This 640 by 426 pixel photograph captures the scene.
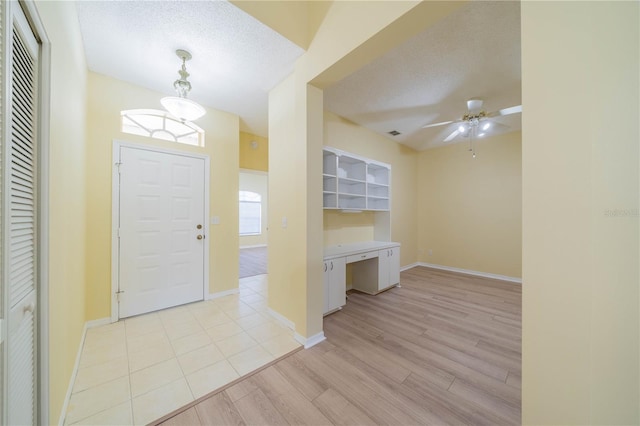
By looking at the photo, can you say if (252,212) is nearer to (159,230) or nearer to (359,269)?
(159,230)

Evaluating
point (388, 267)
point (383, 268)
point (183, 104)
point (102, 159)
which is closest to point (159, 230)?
point (102, 159)

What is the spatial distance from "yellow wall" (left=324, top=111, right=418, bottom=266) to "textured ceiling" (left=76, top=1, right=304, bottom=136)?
1.35m

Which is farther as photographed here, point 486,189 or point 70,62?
point 486,189

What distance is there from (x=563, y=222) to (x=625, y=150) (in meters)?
0.29

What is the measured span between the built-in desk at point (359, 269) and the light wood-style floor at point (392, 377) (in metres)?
0.30

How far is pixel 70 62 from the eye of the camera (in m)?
1.64

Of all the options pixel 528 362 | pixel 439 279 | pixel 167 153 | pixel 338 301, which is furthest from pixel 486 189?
pixel 167 153

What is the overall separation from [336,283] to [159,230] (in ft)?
7.94

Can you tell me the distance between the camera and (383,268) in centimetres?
364

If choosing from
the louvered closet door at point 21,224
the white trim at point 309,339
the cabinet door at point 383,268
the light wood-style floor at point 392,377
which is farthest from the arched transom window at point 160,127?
the cabinet door at point 383,268

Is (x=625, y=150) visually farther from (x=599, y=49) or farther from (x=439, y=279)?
(x=439, y=279)

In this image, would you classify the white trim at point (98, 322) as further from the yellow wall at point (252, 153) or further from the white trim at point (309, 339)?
the yellow wall at point (252, 153)

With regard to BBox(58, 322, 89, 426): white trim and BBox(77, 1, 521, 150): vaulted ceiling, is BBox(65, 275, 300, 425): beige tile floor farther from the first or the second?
BBox(77, 1, 521, 150): vaulted ceiling

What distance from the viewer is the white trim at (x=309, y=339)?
7.11 ft
